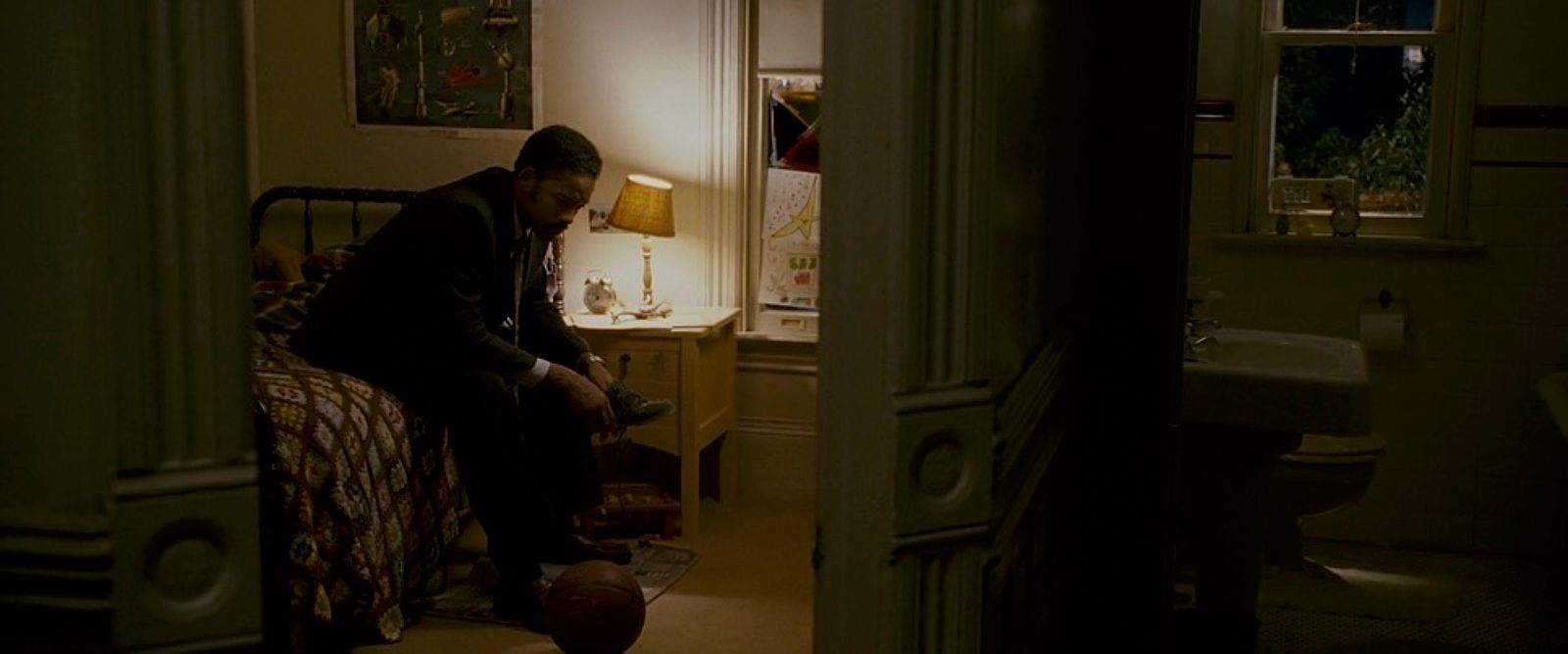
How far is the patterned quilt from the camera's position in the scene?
3.32 m

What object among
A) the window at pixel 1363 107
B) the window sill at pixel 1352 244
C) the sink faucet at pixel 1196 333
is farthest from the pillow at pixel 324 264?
the window at pixel 1363 107

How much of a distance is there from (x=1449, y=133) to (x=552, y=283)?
→ 2919 mm

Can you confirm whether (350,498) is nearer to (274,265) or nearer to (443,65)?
(274,265)

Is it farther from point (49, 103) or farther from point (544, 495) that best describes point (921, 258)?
point (544, 495)

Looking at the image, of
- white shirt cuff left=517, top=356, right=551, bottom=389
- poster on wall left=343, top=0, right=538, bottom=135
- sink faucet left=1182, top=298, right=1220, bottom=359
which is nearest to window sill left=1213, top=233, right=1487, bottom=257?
sink faucet left=1182, top=298, right=1220, bottom=359

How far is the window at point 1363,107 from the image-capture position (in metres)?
4.54

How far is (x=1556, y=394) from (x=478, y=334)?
3.01 metres

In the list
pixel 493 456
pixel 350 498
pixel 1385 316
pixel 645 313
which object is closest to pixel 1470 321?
pixel 1385 316

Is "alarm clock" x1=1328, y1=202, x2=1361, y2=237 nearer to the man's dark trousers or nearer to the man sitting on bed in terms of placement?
the man sitting on bed

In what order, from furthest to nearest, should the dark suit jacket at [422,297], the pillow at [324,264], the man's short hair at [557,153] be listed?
the pillow at [324,264], the man's short hair at [557,153], the dark suit jacket at [422,297]

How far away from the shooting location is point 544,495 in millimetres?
4031

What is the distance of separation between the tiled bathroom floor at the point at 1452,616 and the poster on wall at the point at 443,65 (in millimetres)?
3054

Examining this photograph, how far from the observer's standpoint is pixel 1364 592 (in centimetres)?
434

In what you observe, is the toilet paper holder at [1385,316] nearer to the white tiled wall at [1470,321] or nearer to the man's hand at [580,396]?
the white tiled wall at [1470,321]
